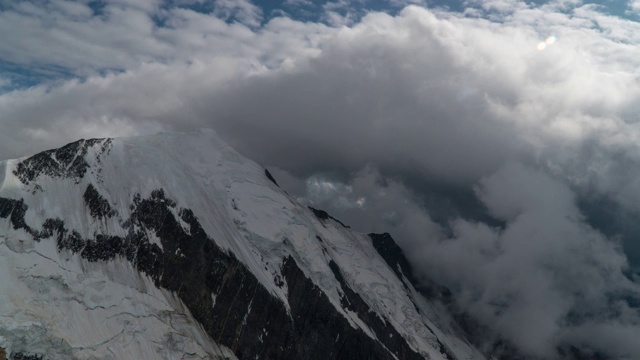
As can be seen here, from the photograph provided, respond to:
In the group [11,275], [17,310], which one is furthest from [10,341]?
[11,275]

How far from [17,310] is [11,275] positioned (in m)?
15.3

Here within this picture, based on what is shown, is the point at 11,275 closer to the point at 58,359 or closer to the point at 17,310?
the point at 17,310

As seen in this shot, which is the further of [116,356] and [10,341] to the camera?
[116,356]

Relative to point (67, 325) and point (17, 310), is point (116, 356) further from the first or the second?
point (17, 310)

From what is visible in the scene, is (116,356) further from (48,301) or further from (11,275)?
(11,275)

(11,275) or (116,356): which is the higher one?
(11,275)

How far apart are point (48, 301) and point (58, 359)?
22.6m

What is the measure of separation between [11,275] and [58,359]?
114ft

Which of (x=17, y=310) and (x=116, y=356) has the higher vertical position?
(x=17, y=310)

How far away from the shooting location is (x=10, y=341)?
180m

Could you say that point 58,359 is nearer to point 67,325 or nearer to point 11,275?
point 67,325

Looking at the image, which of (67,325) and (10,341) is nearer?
(10,341)

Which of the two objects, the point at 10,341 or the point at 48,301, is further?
the point at 48,301

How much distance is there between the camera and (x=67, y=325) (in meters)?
196
